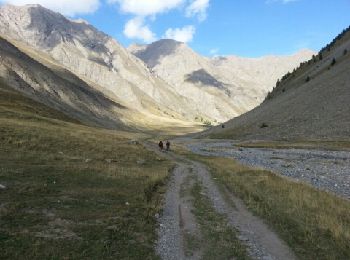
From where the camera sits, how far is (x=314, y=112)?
375 ft

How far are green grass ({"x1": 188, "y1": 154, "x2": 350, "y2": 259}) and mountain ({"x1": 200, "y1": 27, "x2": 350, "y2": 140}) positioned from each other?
63435 mm

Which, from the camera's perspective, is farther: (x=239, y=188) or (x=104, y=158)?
(x=104, y=158)

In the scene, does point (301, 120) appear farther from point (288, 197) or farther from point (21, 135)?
point (288, 197)

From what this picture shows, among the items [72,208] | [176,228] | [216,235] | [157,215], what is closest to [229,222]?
[216,235]

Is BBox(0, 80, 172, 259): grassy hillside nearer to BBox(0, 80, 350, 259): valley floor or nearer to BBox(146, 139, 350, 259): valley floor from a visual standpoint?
BBox(0, 80, 350, 259): valley floor

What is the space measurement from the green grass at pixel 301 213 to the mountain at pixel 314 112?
6343 centimetres

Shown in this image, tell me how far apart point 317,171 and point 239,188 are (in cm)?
1519

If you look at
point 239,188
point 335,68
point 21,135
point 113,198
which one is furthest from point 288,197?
point 335,68

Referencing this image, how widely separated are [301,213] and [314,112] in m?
95.2

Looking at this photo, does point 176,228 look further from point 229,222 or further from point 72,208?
point 72,208

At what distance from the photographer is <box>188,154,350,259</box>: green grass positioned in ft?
59.8

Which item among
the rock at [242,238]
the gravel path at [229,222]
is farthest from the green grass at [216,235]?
the gravel path at [229,222]

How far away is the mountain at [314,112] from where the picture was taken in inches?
4065

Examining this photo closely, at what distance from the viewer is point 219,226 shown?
71.3ft
